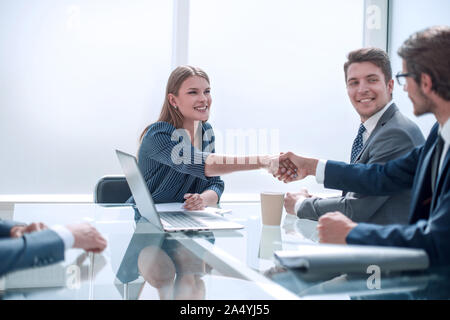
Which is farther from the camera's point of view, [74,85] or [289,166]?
[74,85]

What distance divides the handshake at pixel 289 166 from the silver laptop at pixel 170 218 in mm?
535

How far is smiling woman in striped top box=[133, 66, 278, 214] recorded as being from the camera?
8.05 feet

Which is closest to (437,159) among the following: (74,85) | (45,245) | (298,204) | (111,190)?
(298,204)

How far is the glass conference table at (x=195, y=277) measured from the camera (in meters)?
1.01

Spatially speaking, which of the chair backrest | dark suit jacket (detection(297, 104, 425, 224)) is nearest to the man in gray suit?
dark suit jacket (detection(297, 104, 425, 224))

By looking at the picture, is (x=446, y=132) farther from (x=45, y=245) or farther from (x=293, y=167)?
(x=293, y=167)

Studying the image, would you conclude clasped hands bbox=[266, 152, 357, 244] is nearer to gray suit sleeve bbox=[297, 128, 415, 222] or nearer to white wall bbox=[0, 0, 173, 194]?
gray suit sleeve bbox=[297, 128, 415, 222]

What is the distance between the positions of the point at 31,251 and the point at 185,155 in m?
1.45

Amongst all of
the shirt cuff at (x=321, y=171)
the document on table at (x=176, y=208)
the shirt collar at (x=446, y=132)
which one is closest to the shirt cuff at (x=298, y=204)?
the shirt cuff at (x=321, y=171)

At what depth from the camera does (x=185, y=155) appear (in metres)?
2.45

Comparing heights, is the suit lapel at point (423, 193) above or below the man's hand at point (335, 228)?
above

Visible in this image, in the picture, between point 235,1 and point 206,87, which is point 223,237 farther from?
point 235,1

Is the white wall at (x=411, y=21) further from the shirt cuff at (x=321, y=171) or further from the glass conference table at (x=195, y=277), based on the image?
the glass conference table at (x=195, y=277)
